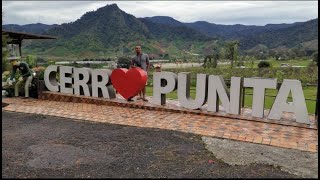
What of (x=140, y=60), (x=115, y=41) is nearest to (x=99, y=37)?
(x=115, y=41)

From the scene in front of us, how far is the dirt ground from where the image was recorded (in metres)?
5.04

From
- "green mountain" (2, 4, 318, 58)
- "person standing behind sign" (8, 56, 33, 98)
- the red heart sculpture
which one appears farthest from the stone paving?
"green mountain" (2, 4, 318, 58)

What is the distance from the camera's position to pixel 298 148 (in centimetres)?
624

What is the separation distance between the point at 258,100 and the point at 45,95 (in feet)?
21.3

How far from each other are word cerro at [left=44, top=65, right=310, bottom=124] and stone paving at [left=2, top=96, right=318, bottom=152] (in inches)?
12.8

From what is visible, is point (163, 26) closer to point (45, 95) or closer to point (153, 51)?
point (153, 51)

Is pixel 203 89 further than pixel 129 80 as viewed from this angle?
No

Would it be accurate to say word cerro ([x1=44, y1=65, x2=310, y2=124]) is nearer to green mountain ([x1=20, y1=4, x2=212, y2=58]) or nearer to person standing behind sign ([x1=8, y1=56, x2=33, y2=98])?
person standing behind sign ([x1=8, y1=56, x2=33, y2=98])

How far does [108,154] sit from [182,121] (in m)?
2.79

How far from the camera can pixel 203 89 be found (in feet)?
29.9

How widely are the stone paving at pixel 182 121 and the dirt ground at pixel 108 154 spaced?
0.61m

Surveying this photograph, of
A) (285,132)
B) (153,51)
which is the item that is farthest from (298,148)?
(153,51)

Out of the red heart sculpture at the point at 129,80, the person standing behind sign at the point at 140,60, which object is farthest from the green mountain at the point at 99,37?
the person standing behind sign at the point at 140,60

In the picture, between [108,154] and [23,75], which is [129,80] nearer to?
[23,75]
